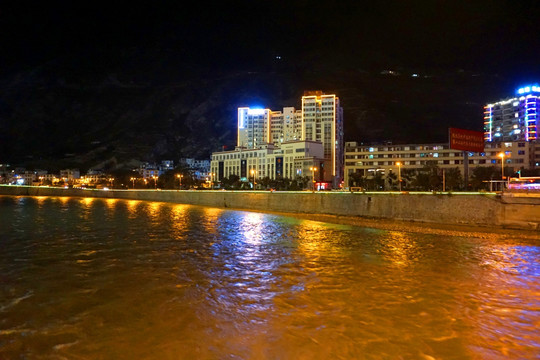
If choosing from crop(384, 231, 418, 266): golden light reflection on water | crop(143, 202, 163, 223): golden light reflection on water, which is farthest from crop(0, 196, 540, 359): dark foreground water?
crop(143, 202, 163, 223): golden light reflection on water

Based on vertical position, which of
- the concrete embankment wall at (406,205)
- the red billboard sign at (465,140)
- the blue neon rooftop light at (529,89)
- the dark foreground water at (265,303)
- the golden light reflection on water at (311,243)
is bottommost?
the golden light reflection on water at (311,243)

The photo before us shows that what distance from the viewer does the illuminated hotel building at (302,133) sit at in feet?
496

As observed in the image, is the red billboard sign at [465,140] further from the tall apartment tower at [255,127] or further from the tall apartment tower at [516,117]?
the tall apartment tower at [255,127]

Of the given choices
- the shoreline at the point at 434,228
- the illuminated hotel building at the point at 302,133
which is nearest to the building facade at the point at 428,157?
the illuminated hotel building at the point at 302,133

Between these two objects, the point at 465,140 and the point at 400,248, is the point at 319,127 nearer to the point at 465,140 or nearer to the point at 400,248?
the point at 465,140

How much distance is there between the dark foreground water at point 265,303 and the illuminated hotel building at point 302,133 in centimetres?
12197

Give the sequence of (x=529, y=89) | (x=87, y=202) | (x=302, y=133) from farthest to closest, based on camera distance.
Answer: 1. (x=302, y=133)
2. (x=529, y=89)
3. (x=87, y=202)

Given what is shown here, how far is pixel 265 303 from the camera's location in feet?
41.4

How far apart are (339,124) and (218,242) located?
15260cm

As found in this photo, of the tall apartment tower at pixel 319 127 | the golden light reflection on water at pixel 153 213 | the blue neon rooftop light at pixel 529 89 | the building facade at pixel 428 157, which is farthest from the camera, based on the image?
the tall apartment tower at pixel 319 127

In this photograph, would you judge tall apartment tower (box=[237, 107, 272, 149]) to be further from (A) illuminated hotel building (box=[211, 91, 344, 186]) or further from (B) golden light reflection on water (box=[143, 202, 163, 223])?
(B) golden light reflection on water (box=[143, 202, 163, 223])

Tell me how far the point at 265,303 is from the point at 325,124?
6283 inches

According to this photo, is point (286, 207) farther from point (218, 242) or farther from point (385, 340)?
point (385, 340)

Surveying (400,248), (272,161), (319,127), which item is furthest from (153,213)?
(319,127)
